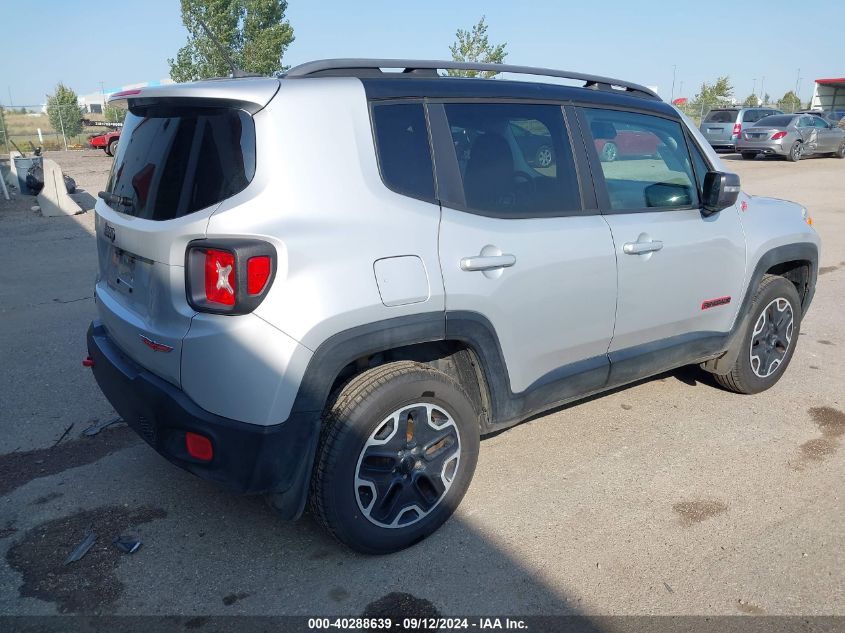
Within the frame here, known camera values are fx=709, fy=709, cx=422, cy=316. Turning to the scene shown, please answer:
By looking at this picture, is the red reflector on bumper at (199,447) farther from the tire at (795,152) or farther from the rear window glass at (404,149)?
the tire at (795,152)

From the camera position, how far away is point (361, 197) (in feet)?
9.04

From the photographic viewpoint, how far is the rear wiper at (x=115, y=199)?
10.1 feet

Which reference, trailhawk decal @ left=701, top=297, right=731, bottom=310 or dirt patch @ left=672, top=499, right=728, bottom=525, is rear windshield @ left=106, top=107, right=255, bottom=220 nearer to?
dirt patch @ left=672, top=499, right=728, bottom=525

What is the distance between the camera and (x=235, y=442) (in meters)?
2.59

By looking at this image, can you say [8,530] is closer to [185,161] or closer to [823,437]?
[185,161]

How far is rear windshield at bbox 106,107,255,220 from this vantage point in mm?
2627

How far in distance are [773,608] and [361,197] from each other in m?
2.24

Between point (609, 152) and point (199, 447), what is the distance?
2504mm

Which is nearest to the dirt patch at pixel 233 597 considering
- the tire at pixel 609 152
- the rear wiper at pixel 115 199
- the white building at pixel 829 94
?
the rear wiper at pixel 115 199

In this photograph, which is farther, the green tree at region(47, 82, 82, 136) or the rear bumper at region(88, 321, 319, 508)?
the green tree at region(47, 82, 82, 136)

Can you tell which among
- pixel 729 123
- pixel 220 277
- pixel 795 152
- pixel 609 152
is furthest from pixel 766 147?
pixel 220 277

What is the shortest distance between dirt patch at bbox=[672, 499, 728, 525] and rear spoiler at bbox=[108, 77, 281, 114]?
2.60 m

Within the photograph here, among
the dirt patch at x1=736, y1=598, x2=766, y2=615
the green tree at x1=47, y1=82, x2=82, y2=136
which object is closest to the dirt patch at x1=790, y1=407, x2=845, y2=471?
the dirt patch at x1=736, y1=598, x2=766, y2=615

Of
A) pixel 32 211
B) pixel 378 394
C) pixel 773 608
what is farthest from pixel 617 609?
pixel 32 211
